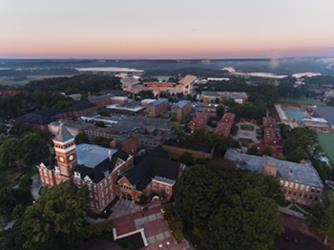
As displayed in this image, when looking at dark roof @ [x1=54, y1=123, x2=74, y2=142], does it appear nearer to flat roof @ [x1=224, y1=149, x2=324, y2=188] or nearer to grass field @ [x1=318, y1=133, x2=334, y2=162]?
flat roof @ [x1=224, y1=149, x2=324, y2=188]

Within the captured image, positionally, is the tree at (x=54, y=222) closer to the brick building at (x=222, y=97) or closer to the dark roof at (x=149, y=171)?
the dark roof at (x=149, y=171)

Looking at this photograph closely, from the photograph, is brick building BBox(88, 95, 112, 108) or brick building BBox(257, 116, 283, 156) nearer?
brick building BBox(257, 116, 283, 156)

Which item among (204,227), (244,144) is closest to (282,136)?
(244,144)

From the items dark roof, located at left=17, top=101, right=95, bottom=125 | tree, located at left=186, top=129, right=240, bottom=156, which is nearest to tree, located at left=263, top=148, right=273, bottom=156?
tree, located at left=186, top=129, right=240, bottom=156

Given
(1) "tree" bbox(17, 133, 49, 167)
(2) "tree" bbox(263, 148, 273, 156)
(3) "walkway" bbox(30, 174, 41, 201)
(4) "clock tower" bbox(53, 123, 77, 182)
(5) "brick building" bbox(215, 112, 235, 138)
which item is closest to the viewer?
(4) "clock tower" bbox(53, 123, 77, 182)

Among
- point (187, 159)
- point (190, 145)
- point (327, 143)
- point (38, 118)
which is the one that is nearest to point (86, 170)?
point (187, 159)
